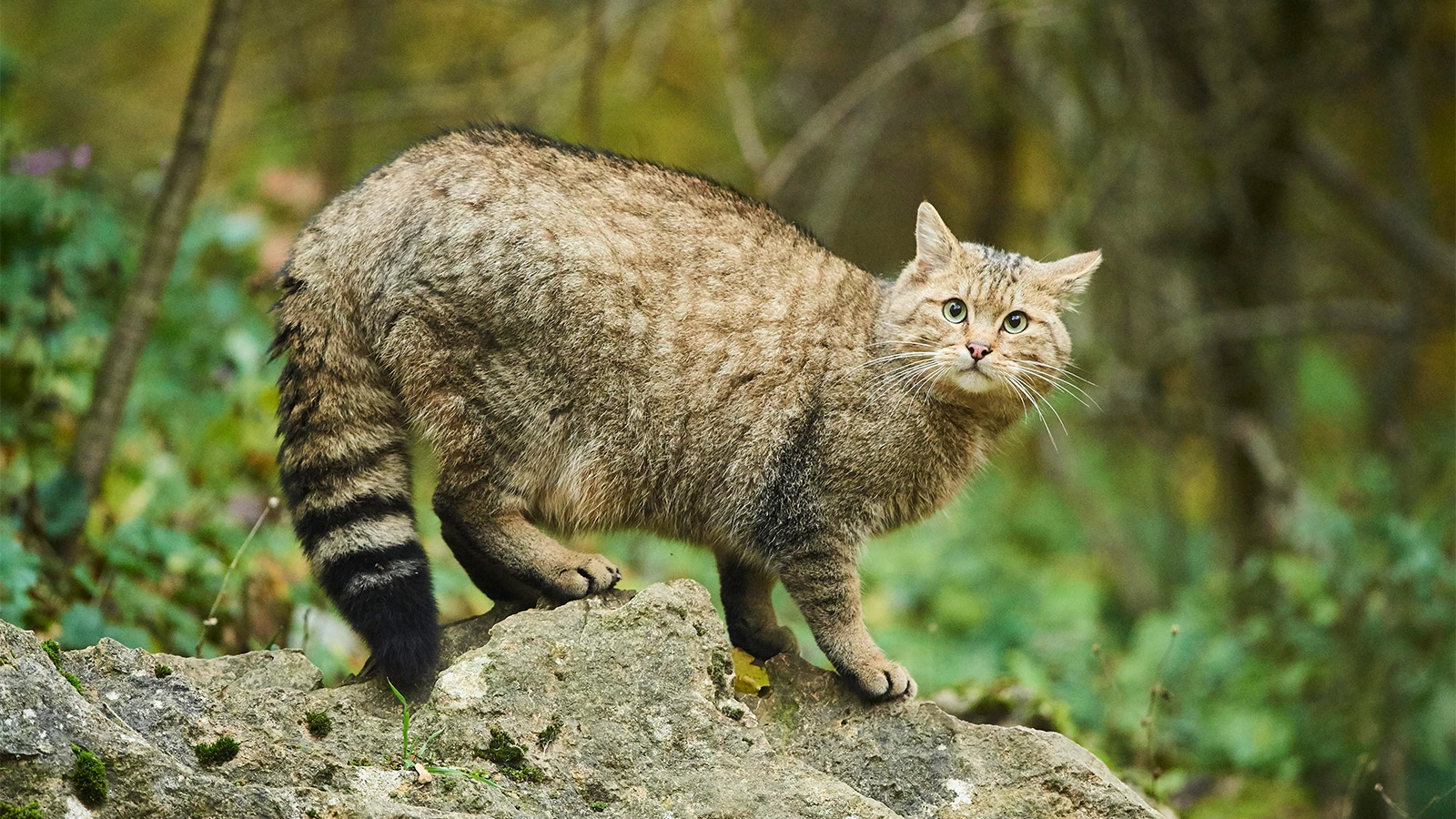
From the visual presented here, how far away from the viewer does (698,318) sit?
4.23 m

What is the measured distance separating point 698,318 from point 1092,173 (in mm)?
5378

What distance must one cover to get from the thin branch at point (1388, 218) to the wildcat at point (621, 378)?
5040mm

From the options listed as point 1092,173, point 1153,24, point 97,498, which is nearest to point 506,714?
point 97,498

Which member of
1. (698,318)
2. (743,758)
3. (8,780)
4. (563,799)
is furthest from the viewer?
(698,318)

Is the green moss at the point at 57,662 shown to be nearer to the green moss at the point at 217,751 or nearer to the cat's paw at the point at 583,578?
the green moss at the point at 217,751

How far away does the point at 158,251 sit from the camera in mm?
5031

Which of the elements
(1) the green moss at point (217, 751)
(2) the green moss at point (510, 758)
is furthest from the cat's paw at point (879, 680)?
(1) the green moss at point (217, 751)

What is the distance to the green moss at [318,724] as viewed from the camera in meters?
3.19

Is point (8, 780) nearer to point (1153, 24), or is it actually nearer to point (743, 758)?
point (743, 758)

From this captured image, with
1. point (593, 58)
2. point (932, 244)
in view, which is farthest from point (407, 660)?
point (593, 58)

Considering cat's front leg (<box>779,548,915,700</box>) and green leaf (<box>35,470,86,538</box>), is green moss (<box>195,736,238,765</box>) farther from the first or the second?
green leaf (<box>35,470,86,538</box>)

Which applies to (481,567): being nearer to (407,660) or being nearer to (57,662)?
(407,660)

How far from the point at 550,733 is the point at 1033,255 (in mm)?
7179

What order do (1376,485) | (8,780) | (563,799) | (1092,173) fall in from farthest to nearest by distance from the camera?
(1092,173) → (1376,485) → (563,799) → (8,780)
